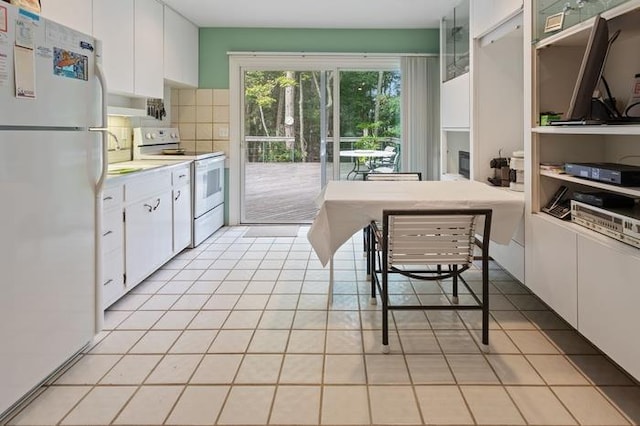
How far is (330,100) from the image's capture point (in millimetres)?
Result: 6227

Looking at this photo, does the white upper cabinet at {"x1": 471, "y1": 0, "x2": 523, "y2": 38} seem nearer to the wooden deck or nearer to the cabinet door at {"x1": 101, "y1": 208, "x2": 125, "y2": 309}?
the wooden deck

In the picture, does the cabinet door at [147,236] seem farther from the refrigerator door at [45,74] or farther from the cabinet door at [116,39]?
the refrigerator door at [45,74]

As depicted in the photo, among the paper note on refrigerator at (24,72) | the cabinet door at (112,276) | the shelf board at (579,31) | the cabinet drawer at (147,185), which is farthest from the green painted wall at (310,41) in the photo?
the paper note on refrigerator at (24,72)

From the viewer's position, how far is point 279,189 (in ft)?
21.0

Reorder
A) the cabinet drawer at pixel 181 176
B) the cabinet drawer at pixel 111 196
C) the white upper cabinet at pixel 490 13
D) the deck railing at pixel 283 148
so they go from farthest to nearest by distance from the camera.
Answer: the deck railing at pixel 283 148
the cabinet drawer at pixel 181 176
the white upper cabinet at pixel 490 13
the cabinet drawer at pixel 111 196

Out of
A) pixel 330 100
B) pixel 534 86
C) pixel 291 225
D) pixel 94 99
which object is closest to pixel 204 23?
pixel 330 100

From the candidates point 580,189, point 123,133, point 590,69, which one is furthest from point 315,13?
point 590,69

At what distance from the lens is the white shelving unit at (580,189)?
1.97 meters

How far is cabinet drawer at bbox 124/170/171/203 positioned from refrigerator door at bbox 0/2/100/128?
867 millimetres

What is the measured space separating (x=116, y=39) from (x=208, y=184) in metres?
1.96

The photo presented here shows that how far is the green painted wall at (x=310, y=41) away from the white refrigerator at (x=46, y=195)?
369 centimetres

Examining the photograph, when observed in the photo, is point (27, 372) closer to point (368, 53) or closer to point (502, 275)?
point (502, 275)

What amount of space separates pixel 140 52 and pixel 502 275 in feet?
11.4

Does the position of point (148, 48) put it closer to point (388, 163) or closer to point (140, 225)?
point (140, 225)
